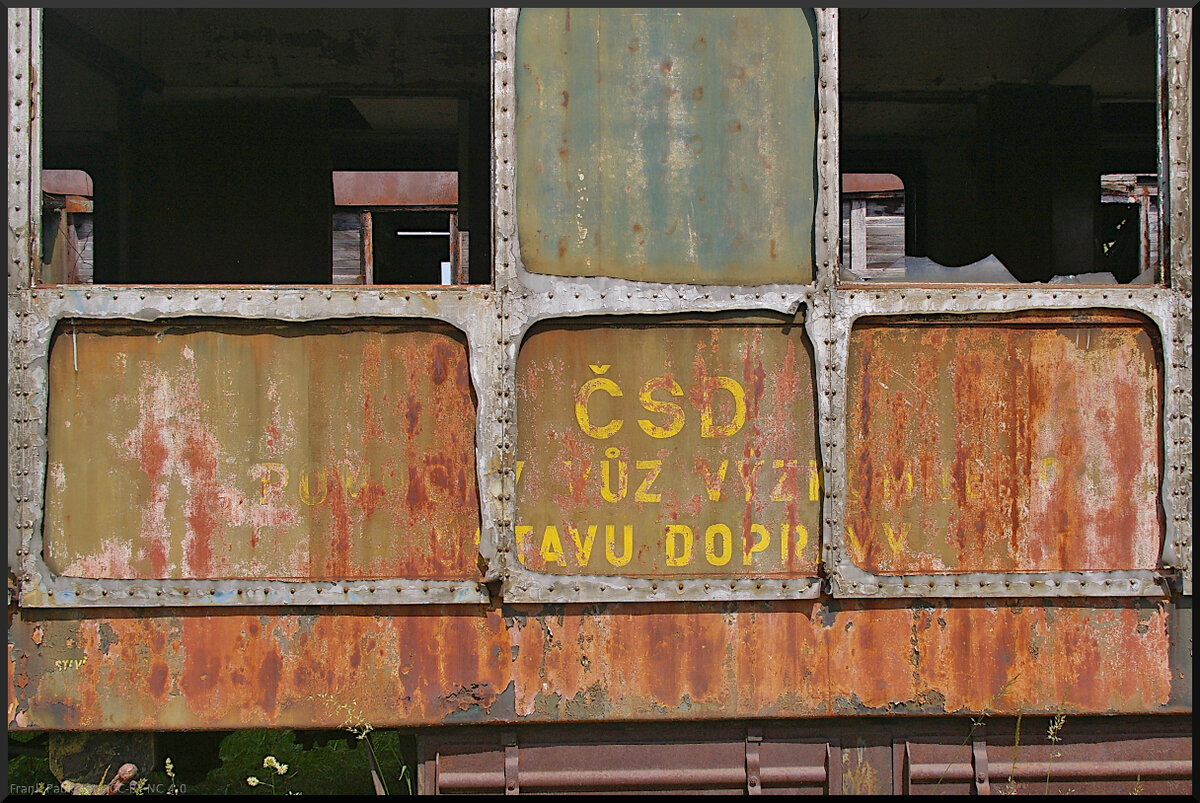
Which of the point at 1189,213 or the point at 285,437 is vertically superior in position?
the point at 1189,213

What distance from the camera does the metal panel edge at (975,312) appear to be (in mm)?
2701

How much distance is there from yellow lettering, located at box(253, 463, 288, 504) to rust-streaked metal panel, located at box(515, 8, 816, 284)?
101cm

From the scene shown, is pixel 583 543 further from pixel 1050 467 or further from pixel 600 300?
pixel 1050 467

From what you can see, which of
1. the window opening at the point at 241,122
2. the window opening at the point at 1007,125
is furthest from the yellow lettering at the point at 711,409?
the window opening at the point at 241,122

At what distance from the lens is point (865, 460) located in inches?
108

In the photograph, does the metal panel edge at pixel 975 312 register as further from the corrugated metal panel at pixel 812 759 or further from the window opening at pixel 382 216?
the window opening at pixel 382 216

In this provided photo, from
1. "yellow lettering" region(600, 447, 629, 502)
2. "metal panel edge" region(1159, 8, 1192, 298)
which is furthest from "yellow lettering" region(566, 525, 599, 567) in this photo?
"metal panel edge" region(1159, 8, 1192, 298)

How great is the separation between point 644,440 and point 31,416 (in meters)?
1.89

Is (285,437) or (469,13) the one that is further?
(469,13)

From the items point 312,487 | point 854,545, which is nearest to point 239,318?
point 312,487

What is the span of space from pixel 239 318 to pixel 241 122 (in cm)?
Answer: 363

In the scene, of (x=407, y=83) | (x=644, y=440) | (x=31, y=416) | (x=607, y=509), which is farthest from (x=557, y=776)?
(x=407, y=83)

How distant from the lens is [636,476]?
8.93ft

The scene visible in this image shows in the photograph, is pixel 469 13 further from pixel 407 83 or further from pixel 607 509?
pixel 607 509
